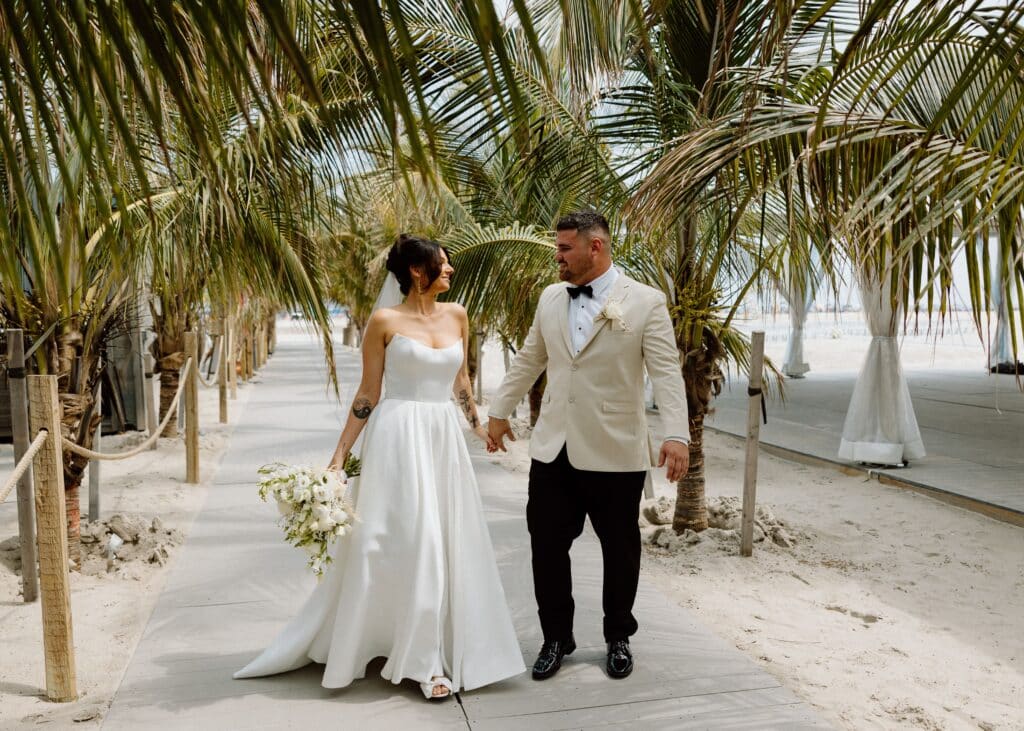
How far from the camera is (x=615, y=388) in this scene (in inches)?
152

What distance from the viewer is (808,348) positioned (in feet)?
108

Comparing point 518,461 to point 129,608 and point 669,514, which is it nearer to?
point 669,514

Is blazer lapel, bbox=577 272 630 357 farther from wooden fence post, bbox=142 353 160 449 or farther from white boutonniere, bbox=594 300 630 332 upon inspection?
wooden fence post, bbox=142 353 160 449

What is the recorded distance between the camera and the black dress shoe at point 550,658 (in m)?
3.89

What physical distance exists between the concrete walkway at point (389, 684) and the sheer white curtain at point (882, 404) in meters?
4.05

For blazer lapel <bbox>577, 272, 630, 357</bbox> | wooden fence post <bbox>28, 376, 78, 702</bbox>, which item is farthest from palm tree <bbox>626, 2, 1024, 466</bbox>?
wooden fence post <bbox>28, 376, 78, 702</bbox>

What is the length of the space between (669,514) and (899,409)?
10.4ft

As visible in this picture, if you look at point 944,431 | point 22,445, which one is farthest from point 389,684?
point 944,431

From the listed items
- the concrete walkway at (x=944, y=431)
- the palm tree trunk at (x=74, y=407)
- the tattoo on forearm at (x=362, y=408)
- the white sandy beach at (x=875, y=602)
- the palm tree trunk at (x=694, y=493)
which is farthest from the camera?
the concrete walkway at (x=944, y=431)

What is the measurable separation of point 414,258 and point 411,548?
3.99 feet

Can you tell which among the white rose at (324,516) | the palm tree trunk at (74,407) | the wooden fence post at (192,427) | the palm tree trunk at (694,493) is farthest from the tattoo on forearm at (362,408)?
the wooden fence post at (192,427)

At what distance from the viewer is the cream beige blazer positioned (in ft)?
12.5

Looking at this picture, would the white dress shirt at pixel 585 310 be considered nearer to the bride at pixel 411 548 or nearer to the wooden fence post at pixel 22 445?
the bride at pixel 411 548

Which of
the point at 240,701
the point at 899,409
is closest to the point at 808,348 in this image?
the point at 899,409
